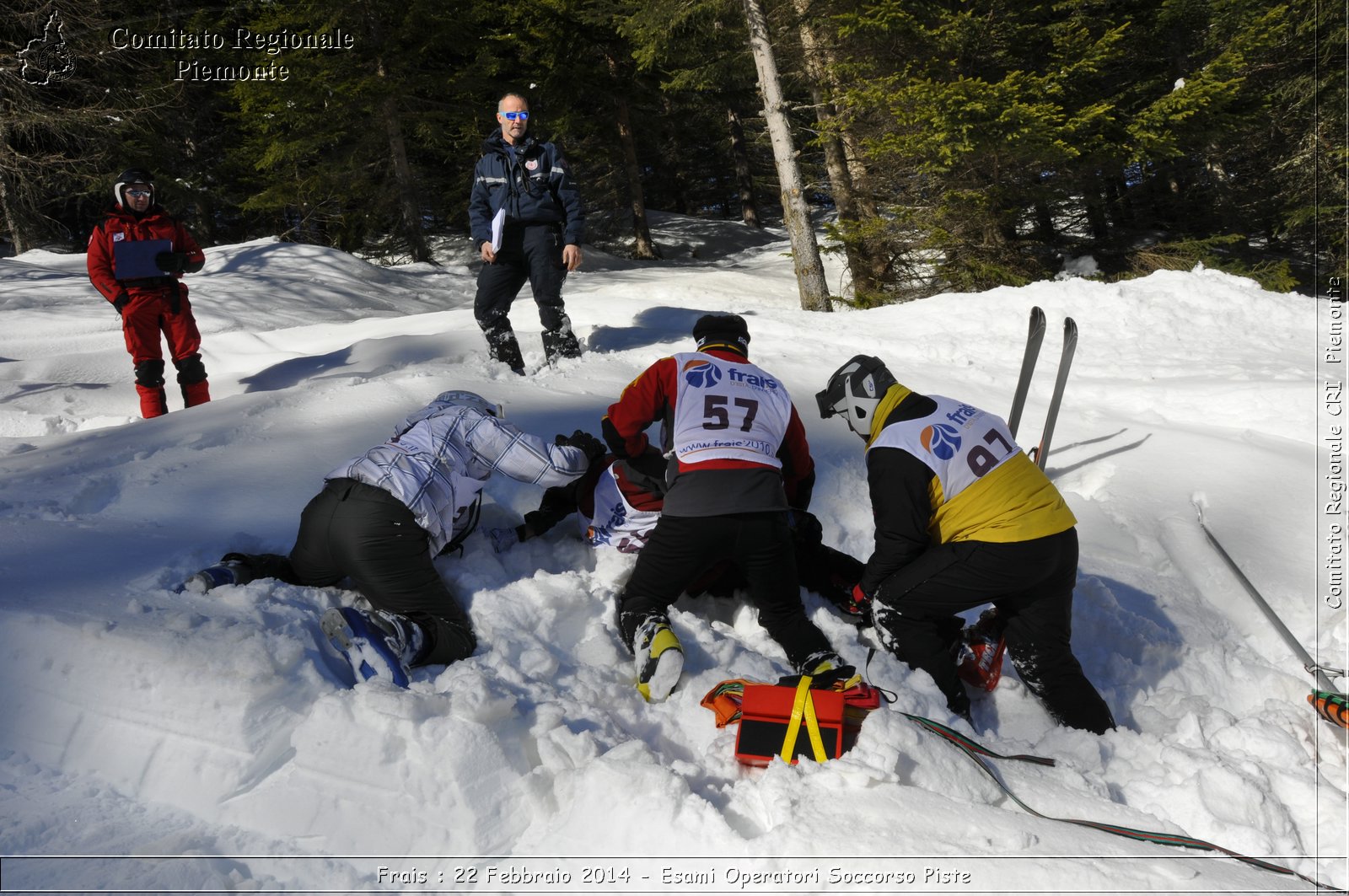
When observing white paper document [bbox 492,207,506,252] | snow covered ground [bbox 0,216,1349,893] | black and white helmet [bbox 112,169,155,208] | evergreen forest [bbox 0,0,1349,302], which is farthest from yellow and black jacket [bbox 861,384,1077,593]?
evergreen forest [bbox 0,0,1349,302]

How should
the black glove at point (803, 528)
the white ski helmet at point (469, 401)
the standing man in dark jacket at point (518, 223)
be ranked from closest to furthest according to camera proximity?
the white ski helmet at point (469, 401)
the black glove at point (803, 528)
the standing man in dark jacket at point (518, 223)

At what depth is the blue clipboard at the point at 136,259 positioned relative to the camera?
228 inches

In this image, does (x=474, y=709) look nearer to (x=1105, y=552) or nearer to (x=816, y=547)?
(x=816, y=547)

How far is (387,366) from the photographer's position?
6.40m

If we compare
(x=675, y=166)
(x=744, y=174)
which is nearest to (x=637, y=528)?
(x=744, y=174)

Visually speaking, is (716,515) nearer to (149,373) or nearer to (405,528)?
(405,528)

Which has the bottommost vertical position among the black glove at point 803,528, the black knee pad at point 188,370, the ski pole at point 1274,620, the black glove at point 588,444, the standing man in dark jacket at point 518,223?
the ski pole at point 1274,620

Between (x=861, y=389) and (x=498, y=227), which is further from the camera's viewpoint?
(x=498, y=227)

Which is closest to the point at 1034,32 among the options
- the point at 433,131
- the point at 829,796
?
the point at 433,131

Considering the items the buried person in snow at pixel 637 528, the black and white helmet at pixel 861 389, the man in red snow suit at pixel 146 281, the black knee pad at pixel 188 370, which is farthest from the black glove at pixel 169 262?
the black and white helmet at pixel 861 389

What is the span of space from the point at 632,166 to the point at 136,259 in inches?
562

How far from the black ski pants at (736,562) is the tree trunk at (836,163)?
29.8 ft

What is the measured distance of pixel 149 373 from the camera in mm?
5844

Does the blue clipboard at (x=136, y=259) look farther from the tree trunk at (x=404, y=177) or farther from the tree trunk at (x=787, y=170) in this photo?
the tree trunk at (x=404, y=177)
